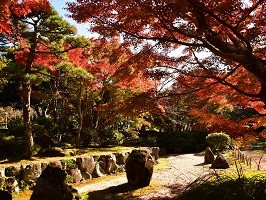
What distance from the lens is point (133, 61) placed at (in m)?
7.32

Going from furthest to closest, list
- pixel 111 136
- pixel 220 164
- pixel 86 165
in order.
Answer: pixel 111 136 → pixel 220 164 → pixel 86 165

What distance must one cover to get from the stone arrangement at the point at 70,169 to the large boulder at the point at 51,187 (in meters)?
0.45

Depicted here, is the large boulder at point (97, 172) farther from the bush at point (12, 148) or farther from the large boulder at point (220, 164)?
the large boulder at point (220, 164)

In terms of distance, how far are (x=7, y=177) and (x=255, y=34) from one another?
7.40 meters

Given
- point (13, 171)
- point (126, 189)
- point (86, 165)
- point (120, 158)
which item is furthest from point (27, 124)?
point (120, 158)

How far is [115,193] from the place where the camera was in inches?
360

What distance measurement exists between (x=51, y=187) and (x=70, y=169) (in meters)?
3.64

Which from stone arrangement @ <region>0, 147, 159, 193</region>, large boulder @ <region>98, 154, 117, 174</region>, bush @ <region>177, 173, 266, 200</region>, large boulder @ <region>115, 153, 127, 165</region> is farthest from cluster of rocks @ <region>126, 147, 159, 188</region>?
bush @ <region>177, 173, 266, 200</region>

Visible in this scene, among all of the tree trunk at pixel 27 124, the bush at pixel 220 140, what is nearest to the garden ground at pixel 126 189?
the tree trunk at pixel 27 124

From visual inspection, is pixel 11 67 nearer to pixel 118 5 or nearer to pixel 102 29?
pixel 102 29

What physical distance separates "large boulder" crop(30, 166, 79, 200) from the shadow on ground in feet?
4.47

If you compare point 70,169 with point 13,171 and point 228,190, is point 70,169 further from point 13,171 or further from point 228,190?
point 228,190

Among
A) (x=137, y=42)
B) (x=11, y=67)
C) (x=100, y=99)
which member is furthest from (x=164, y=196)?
(x=100, y=99)

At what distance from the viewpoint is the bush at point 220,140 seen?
20.0 meters
